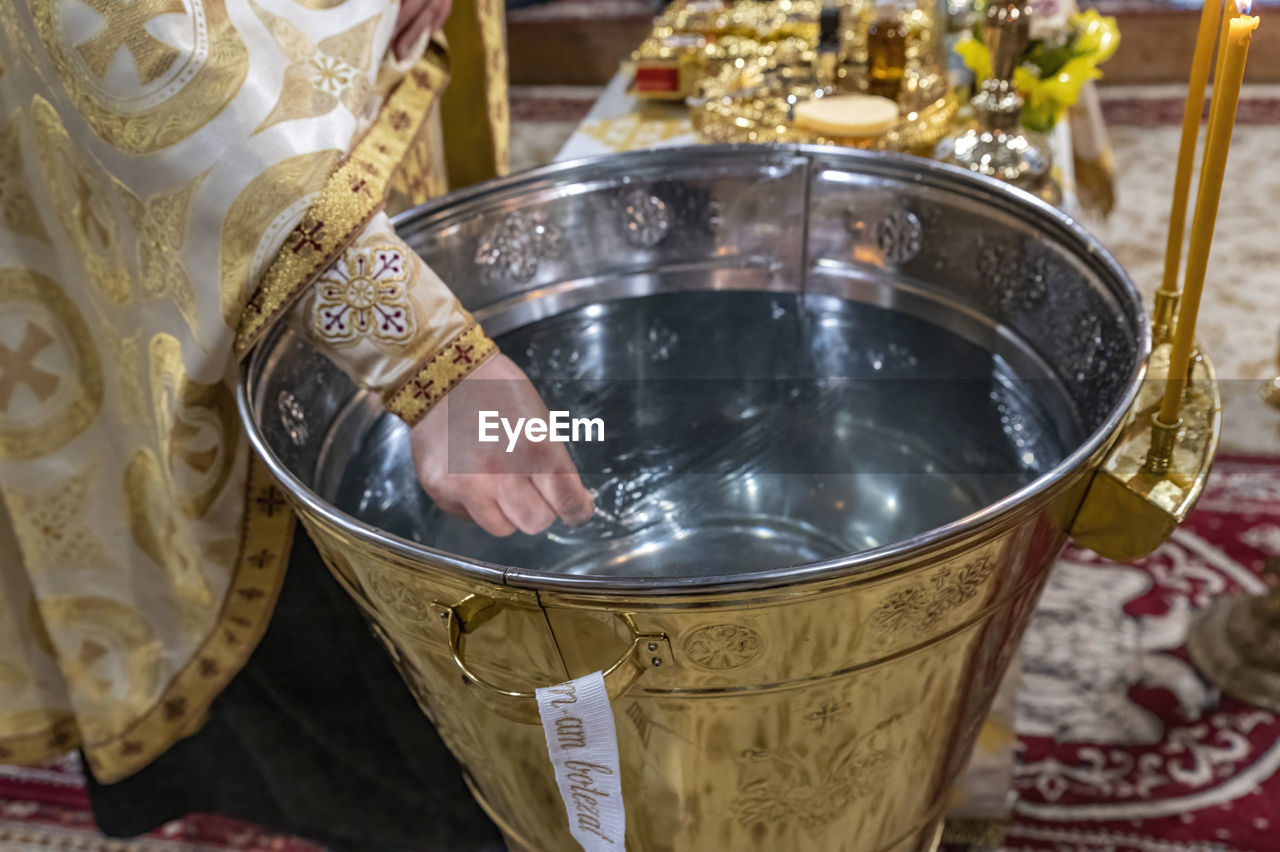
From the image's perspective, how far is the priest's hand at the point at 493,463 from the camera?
20.7 inches

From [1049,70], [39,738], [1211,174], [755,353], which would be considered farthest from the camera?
[1049,70]

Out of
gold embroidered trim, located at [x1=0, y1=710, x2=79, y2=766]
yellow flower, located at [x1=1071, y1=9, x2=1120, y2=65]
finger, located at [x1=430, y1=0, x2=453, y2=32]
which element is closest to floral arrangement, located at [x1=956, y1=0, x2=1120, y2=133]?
yellow flower, located at [x1=1071, y1=9, x2=1120, y2=65]

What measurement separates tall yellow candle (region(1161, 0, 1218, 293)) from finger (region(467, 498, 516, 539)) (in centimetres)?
35

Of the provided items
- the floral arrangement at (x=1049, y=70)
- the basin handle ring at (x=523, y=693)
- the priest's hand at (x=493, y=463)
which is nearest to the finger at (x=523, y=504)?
the priest's hand at (x=493, y=463)

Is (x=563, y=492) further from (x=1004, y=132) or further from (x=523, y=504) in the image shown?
(x=1004, y=132)

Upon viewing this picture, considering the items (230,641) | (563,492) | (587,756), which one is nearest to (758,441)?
(563,492)

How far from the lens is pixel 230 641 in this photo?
75 centimetres

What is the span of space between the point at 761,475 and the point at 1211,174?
0.32 m

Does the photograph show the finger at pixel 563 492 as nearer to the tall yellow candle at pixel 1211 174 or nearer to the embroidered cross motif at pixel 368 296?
the embroidered cross motif at pixel 368 296

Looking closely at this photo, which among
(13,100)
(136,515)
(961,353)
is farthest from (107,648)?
(961,353)

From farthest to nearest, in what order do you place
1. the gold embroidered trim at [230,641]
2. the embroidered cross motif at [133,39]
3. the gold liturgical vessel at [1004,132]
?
1. the gold liturgical vessel at [1004,132]
2. the gold embroidered trim at [230,641]
3. the embroidered cross motif at [133,39]

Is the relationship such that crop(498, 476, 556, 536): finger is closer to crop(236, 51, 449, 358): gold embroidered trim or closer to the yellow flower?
crop(236, 51, 449, 358): gold embroidered trim

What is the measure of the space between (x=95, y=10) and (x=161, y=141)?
0.20ft

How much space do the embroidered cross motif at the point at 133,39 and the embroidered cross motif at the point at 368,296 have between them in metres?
0.12
